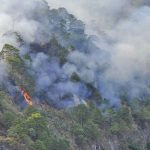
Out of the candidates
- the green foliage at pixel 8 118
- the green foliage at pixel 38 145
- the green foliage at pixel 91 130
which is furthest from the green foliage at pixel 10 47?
the green foliage at pixel 38 145

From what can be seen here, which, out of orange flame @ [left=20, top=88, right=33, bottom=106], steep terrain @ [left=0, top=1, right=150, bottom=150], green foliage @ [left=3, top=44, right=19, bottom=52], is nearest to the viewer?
steep terrain @ [left=0, top=1, right=150, bottom=150]

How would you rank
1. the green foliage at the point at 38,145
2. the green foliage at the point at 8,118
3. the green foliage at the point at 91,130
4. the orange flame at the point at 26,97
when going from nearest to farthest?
the green foliage at the point at 38,145 < the green foliage at the point at 8,118 < the green foliage at the point at 91,130 < the orange flame at the point at 26,97

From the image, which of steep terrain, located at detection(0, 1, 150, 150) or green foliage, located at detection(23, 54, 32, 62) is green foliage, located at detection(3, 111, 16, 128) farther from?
green foliage, located at detection(23, 54, 32, 62)

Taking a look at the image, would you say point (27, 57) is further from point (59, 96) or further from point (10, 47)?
point (59, 96)

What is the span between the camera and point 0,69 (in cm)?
9856

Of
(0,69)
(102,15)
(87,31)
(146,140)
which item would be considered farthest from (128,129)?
(102,15)

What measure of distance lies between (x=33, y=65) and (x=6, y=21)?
56.6 feet

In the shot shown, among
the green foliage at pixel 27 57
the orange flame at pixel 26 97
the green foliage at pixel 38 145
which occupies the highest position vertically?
the green foliage at pixel 27 57

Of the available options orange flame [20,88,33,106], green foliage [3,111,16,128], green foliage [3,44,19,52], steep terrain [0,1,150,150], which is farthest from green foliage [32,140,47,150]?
green foliage [3,44,19,52]

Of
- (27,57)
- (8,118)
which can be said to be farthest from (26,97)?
(8,118)

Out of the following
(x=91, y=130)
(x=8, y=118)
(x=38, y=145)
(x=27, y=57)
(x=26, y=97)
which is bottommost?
(x=38, y=145)

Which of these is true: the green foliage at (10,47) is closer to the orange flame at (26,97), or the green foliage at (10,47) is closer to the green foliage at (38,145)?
the orange flame at (26,97)

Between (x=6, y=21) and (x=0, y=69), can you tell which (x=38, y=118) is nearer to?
(x=0, y=69)

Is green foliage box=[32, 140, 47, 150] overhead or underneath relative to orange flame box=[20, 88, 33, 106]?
underneath
